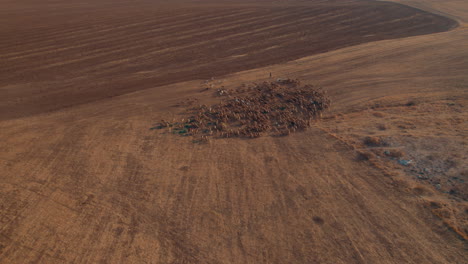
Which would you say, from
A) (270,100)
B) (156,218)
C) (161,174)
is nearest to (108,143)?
(161,174)

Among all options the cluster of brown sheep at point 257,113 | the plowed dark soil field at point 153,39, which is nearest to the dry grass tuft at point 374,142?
the cluster of brown sheep at point 257,113

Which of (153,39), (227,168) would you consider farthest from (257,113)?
(153,39)

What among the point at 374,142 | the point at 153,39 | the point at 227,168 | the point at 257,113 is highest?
the point at 153,39

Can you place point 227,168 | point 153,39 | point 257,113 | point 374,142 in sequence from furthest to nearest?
1. point 153,39
2. point 257,113
3. point 374,142
4. point 227,168

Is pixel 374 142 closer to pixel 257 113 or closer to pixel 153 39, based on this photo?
pixel 257 113

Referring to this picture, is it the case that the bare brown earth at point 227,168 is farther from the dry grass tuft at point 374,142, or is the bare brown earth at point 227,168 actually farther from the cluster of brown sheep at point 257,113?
→ the cluster of brown sheep at point 257,113

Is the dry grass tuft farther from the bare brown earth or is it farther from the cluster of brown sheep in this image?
the cluster of brown sheep

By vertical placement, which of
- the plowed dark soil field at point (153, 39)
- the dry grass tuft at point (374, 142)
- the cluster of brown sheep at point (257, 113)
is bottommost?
the dry grass tuft at point (374, 142)
